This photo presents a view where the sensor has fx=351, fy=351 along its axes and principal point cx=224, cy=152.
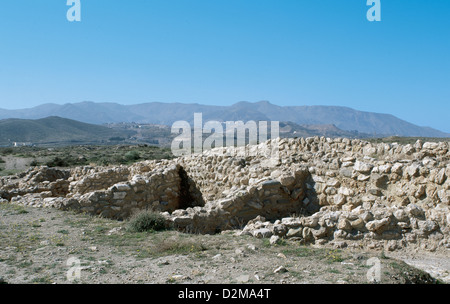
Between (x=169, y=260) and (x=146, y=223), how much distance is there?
205 centimetres

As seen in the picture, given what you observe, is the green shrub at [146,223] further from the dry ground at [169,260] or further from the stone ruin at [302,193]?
the stone ruin at [302,193]

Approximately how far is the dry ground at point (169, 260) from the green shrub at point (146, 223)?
0.18 meters

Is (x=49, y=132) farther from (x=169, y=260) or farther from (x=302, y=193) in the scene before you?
(x=169, y=260)

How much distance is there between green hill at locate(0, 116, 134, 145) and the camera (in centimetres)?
7669

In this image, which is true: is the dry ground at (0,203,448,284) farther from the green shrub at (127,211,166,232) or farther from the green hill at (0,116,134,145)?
the green hill at (0,116,134,145)

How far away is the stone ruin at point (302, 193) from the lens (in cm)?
626

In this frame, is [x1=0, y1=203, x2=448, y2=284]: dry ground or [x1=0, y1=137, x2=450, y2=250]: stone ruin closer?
[x1=0, y1=203, x2=448, y2=284]: dry ground

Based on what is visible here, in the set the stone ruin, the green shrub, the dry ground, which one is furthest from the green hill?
the dry ground

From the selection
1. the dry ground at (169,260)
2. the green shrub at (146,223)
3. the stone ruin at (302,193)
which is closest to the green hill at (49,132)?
the stone ruin at (302,193)

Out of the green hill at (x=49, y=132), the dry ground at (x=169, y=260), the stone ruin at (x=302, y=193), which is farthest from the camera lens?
the green hill at (x=49, y=132)

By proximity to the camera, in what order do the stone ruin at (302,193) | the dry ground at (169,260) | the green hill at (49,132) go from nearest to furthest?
the dry ground at (169,260) < the stone ruin at (302,193) < the green hill at (49,132)

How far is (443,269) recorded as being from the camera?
16.6 feet

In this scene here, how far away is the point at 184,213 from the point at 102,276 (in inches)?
128

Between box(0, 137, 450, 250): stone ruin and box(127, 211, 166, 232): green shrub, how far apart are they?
0.29 metres
